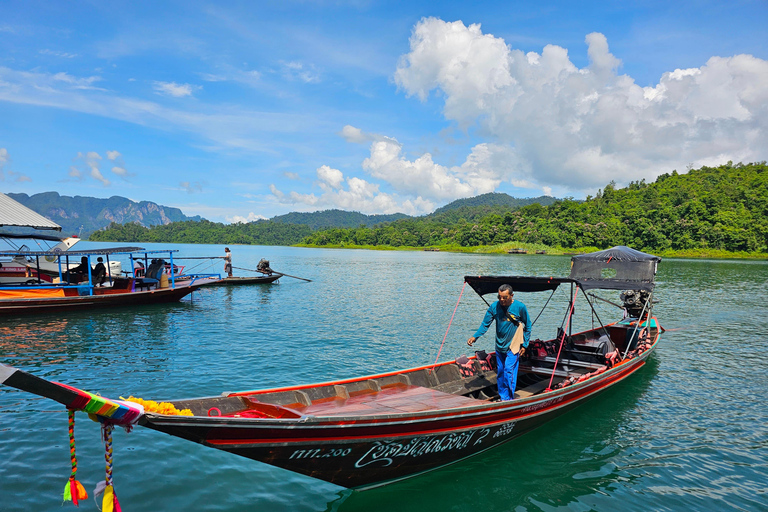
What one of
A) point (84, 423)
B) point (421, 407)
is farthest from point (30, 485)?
point (421, 407)

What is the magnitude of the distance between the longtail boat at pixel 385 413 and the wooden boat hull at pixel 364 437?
0.05 feet

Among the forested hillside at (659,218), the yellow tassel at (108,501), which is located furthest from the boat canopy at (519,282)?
the forested hillside at (659,218)

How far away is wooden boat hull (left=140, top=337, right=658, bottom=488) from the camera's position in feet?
15.8

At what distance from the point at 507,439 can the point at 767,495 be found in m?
4.18

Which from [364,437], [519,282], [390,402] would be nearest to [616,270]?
[519,282]

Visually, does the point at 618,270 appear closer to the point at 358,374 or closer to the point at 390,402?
the point at 358,374

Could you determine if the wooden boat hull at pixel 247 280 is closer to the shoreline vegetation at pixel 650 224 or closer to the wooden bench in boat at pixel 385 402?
the wooden bench in boat at pixel 385 402

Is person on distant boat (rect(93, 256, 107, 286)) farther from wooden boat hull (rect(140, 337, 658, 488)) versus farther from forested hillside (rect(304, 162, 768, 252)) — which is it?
forested hillside (rect(304, 162, 768, 252))

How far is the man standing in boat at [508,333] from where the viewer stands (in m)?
7.87

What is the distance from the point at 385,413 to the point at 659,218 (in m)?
110

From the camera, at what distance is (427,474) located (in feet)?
23.2

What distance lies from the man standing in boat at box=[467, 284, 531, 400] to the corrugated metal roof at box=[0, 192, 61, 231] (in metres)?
24.1

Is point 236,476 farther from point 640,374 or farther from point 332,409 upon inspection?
point 640,374

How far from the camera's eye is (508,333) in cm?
799
